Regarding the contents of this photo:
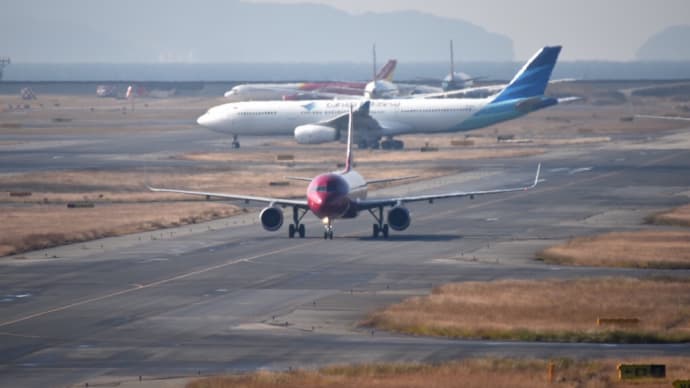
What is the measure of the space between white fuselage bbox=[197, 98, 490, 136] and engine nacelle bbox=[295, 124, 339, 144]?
7.76 ft

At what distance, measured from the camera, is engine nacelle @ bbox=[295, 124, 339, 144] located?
115m

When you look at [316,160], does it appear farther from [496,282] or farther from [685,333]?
[685,333]

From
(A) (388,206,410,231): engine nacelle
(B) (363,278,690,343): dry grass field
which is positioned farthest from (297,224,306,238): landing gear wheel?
(B) (363,278,690,343): dry grass field

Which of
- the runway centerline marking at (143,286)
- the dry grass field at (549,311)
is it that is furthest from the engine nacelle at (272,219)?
the dry grass field at (549,311)

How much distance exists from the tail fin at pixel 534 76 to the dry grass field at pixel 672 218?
43.6m

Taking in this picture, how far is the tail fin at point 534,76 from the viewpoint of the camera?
113000mm

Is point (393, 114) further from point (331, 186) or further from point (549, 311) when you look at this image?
point (549, 311)

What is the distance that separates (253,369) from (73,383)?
14.3 ft

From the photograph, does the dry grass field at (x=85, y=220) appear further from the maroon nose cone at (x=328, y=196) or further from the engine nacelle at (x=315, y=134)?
the engine nacelle at (x=315, y=134)

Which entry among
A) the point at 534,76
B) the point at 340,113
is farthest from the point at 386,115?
the point at 534,76

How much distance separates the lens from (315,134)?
4535 inches

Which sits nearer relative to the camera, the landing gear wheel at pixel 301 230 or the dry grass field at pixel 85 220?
the dry grass field at pixel 85 220

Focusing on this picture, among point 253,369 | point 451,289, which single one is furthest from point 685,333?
point 253,369

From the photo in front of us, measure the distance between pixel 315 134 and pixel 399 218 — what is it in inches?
2211
